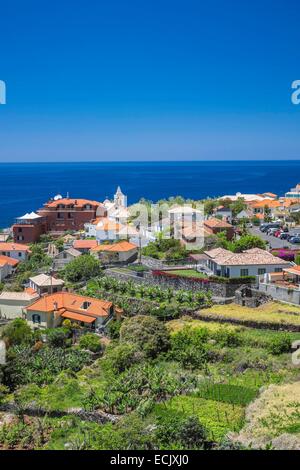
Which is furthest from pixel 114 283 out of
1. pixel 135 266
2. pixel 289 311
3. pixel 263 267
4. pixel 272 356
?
pixel 272 356

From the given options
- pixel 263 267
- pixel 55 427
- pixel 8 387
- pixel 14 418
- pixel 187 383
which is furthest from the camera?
pixel 263 267

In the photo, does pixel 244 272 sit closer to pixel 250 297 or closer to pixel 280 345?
pixel 250 297

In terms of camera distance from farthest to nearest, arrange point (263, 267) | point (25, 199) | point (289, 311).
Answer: point (25, 199), point (263, 267), point (289, 311)

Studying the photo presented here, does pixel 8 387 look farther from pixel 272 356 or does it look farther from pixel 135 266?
pixel 135 266

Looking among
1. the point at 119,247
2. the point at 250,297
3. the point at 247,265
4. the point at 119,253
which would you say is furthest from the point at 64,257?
the point at 250,297

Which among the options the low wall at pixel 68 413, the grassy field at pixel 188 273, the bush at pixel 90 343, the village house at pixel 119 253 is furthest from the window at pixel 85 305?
the low wall at pixel 68 413

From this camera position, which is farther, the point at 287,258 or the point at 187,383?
the point at 287,258

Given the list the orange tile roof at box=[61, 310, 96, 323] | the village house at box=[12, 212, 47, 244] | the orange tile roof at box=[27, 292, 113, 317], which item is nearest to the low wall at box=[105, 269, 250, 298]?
the orange tile roof at box=[27, 292, 113, 317]
